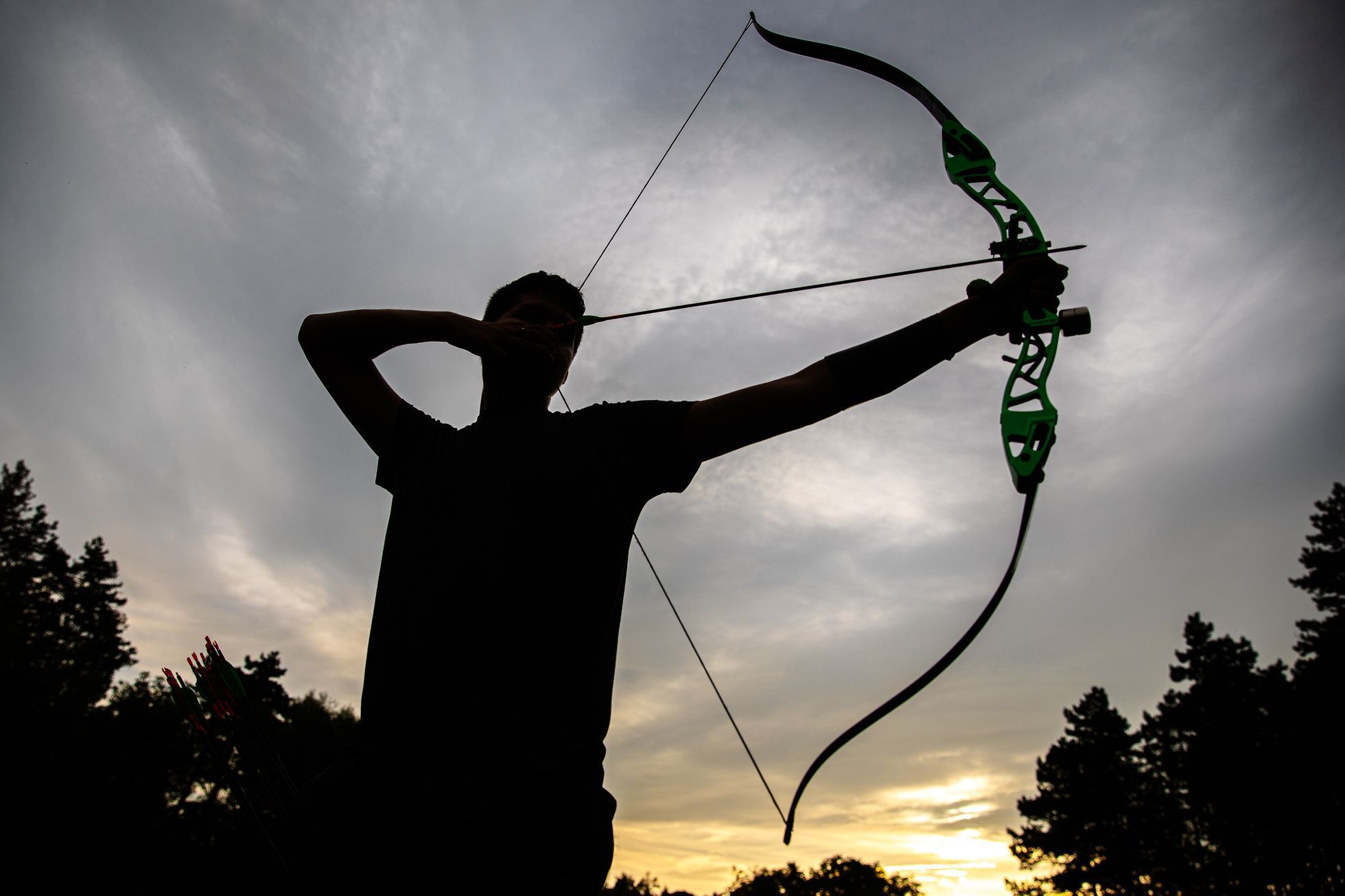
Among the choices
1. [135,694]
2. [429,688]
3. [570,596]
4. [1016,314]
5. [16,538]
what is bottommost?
[429,688]

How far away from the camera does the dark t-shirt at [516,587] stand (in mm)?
1240

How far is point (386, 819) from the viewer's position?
3.78ft

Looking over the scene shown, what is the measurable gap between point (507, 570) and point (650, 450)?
1.28 feet

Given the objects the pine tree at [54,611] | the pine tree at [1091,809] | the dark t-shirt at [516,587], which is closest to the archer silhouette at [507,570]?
the dark t-shirt at [516,587]

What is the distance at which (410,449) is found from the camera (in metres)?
1.78

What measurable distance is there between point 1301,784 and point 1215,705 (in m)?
3.29

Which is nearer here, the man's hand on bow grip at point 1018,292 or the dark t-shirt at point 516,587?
the dark t-shirt at point 516,587

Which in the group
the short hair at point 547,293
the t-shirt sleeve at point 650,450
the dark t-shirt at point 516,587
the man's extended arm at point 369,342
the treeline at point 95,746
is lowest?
the dark t-shirt at point 516,587

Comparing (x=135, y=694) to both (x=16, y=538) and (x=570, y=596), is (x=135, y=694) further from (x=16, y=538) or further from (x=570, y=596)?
(x=570, y=596)

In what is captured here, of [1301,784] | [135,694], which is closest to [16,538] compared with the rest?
[135,694]

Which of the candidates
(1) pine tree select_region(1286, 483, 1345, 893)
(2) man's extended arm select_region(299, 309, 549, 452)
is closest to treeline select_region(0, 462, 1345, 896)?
(1) pine tree select_region(1286, 483, 1345, 893)

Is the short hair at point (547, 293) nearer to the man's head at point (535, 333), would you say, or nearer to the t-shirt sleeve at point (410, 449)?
the man's head at point (535, 333)

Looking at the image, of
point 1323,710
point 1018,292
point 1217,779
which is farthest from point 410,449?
point 1217,779

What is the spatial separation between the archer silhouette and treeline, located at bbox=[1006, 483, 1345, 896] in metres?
28.9
